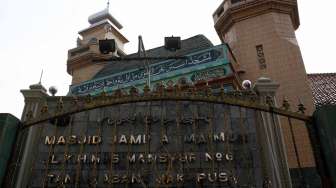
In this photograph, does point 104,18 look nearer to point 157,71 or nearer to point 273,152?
point 157,71

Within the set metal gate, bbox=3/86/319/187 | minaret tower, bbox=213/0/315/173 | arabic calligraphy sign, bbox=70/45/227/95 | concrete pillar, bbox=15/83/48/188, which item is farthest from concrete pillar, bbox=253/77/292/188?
concrete pillar, bbox=15/83/48/188

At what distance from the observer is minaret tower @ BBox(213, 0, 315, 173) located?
39.8 ft

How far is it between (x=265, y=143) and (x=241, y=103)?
4.12 m

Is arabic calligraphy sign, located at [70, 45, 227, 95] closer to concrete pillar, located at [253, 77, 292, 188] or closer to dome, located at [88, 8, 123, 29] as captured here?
concrete pillar, located at [253, 77, 292, 188]

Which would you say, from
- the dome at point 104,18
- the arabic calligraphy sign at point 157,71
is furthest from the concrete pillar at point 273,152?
the dome at point 104,18

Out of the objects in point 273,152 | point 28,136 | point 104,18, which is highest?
point 104,18

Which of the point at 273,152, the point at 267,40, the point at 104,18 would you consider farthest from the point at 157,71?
the point at 104,18

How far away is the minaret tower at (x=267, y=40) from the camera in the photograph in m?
12.1

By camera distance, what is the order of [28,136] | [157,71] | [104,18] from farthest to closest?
[104,18] < [157,71] < [28,136]

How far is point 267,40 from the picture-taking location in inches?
532

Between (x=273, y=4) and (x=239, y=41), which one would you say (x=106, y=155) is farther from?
(x=273, y=4)

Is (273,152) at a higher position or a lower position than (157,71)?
lower

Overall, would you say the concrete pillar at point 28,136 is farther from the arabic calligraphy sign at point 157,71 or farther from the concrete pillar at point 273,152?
the concrete pillar at point 273,152

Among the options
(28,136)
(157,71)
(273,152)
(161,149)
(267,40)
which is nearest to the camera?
(273,152)
